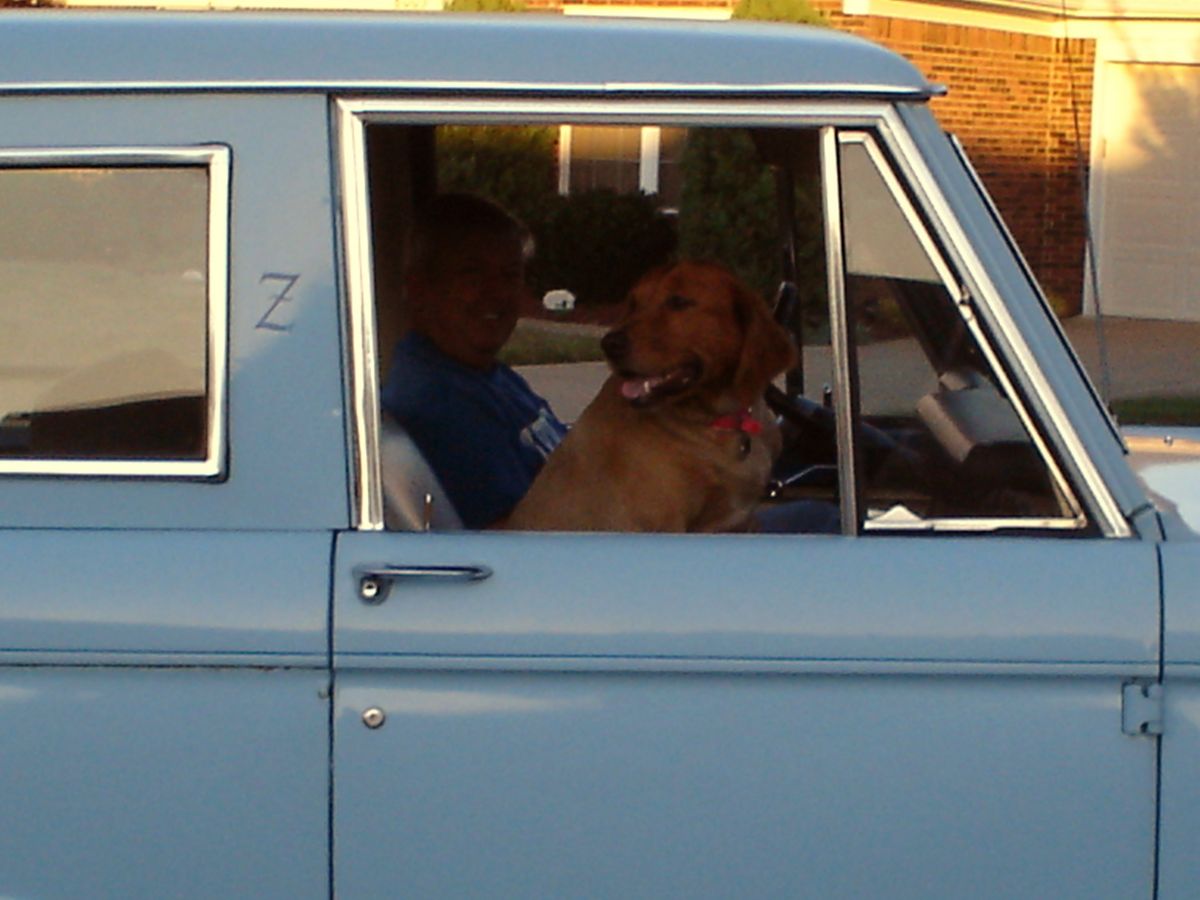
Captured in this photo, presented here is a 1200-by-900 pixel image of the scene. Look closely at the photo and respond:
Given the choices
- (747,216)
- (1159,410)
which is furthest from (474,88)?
(1159,410)

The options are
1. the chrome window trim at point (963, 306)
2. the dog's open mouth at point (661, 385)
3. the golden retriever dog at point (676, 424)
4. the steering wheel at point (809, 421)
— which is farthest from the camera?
the steering wheel at point (809, 421)

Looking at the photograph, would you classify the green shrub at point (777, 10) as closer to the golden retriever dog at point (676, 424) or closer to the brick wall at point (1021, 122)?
the brick wall at point (1021, 122)

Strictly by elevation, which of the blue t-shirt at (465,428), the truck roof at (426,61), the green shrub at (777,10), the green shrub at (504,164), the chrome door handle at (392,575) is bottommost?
the chrome door handle at (392,575)

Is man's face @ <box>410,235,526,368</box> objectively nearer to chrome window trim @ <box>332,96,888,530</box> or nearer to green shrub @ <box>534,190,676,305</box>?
chrome window trim @ <box>332,96,888,530</box>

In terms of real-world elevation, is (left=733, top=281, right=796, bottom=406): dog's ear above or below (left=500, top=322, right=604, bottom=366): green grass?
below

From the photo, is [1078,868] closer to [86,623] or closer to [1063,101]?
[86,623]

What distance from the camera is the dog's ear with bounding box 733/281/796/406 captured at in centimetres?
331

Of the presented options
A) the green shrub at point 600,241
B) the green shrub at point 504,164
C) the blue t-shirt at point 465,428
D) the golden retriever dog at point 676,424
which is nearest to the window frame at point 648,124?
the green shrub at point 504,164

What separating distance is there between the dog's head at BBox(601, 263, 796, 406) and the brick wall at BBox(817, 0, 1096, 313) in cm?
1388

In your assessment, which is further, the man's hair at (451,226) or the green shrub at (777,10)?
the green shrub at (777,10)

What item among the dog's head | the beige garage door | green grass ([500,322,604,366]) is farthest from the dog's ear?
the beige garage door

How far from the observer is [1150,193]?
17969 millimetres

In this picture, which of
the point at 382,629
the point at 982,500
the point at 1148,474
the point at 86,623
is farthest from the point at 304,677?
the point at 1148,474

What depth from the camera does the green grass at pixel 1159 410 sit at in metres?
10.6
